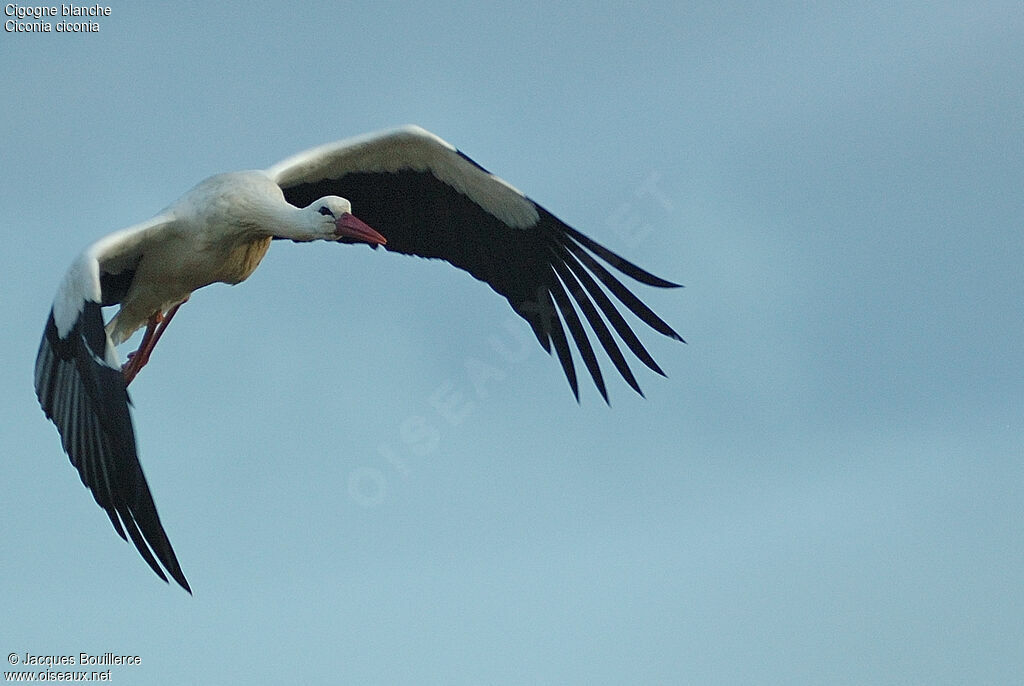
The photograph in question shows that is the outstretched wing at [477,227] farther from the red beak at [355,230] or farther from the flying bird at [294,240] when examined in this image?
the red beak at [355,230]

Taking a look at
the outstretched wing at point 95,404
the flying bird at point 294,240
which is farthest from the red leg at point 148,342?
the outstretched wing at point 95,404

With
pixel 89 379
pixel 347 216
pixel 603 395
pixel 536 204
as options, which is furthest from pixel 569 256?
pixel 89 379

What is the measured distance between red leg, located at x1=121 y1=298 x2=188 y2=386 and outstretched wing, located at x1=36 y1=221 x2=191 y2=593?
3.69 ft

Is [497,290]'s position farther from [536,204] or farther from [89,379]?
[89,379]

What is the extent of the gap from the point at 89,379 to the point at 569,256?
4160 mm

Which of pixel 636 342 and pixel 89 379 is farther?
pixel 636 342

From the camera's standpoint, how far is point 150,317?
→ 32.2 feet

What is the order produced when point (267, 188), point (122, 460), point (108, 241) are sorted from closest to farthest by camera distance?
point (122, 460) → point (108, 241) → point (267, 188)

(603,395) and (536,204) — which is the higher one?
(536,204)

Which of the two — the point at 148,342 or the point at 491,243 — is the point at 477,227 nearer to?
the point at 491,243

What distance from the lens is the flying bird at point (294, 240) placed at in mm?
7617

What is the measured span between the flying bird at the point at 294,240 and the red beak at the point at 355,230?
0.4 inches

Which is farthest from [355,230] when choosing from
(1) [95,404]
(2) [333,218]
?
(1) [95,404]

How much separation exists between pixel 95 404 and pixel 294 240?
2.23 meters
